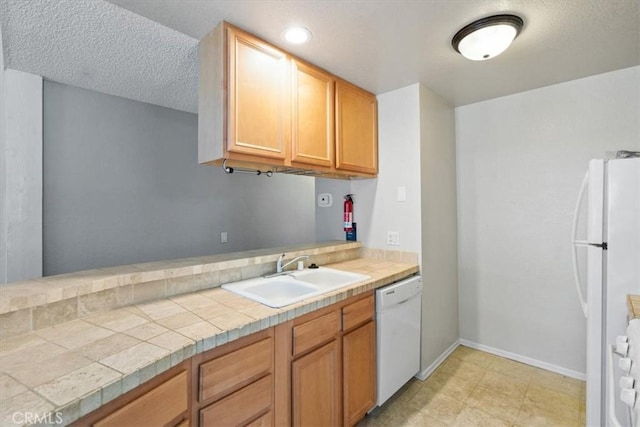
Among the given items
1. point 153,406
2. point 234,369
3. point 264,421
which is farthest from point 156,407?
point 264,421

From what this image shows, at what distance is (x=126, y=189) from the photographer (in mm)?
3070

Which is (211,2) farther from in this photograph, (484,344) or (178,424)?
(484,344)

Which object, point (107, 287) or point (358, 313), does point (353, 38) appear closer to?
point (358, 313)

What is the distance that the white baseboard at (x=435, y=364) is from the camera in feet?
7.44

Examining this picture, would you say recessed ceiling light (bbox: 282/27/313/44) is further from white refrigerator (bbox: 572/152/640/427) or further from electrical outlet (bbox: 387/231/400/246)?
white refrigerator (bbox: 572/152/640/427)

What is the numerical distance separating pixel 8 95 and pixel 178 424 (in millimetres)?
2866

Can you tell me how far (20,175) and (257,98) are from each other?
2196 mm

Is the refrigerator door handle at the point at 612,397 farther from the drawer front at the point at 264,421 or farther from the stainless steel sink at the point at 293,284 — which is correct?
the drawer front at the point at 264,421

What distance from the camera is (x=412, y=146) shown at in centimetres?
232

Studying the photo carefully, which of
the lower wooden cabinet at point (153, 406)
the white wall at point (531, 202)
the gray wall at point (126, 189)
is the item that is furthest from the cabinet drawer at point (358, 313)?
the gray wall at point (126, 189)

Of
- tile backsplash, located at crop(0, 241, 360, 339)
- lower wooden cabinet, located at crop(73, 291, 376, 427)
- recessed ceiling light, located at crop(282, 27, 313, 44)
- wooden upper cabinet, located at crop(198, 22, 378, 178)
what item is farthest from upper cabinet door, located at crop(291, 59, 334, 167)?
lower wooden cabinet, located at crop(73, 291, 376, 427)

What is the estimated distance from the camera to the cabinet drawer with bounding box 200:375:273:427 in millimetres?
1062

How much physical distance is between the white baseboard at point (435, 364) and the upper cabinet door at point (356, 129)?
5.29 ft

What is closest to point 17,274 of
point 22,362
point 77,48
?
point 77,48
